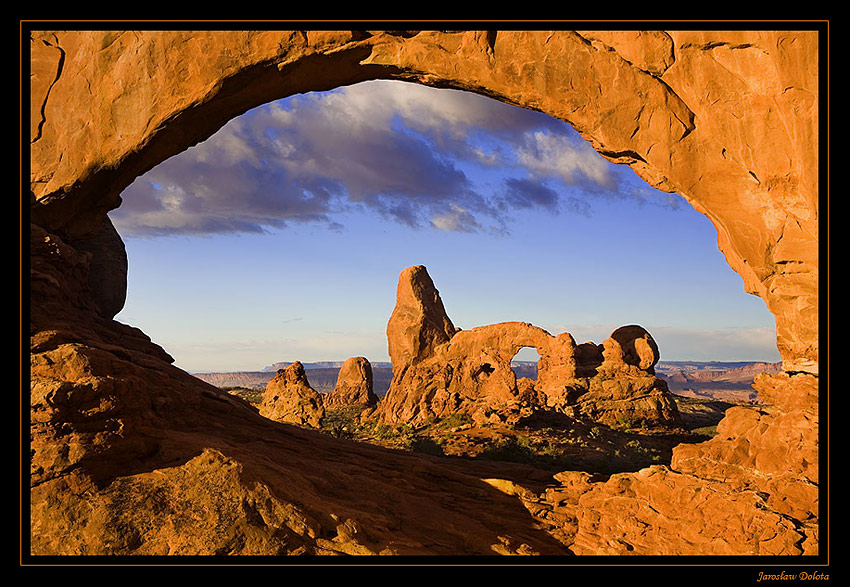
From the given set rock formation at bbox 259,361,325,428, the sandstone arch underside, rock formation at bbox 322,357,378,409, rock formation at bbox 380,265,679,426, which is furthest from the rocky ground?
rock formation at bbox 322,357,378,409

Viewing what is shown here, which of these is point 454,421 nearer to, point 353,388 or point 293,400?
point 293,400

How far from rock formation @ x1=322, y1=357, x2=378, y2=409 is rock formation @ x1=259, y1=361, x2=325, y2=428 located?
20.4 m

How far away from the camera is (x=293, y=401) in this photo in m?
28.6

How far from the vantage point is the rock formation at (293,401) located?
27906 millimetres

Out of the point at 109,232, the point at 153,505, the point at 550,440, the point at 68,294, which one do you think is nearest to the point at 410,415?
the point at 550,440

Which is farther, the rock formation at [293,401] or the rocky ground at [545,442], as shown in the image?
the rock formation at [293,401]

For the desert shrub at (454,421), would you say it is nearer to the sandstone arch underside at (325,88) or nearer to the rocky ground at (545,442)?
the rocky ground at (545,442)

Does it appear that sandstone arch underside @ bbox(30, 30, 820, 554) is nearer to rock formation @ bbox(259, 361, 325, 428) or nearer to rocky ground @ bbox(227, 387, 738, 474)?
rocky ground @ bbox(227, 387, 738, 474)

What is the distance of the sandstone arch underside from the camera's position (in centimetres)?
754

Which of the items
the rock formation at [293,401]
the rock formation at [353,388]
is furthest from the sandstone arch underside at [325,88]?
the rock formation at [353,388]

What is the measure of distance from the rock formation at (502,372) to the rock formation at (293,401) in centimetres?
659
